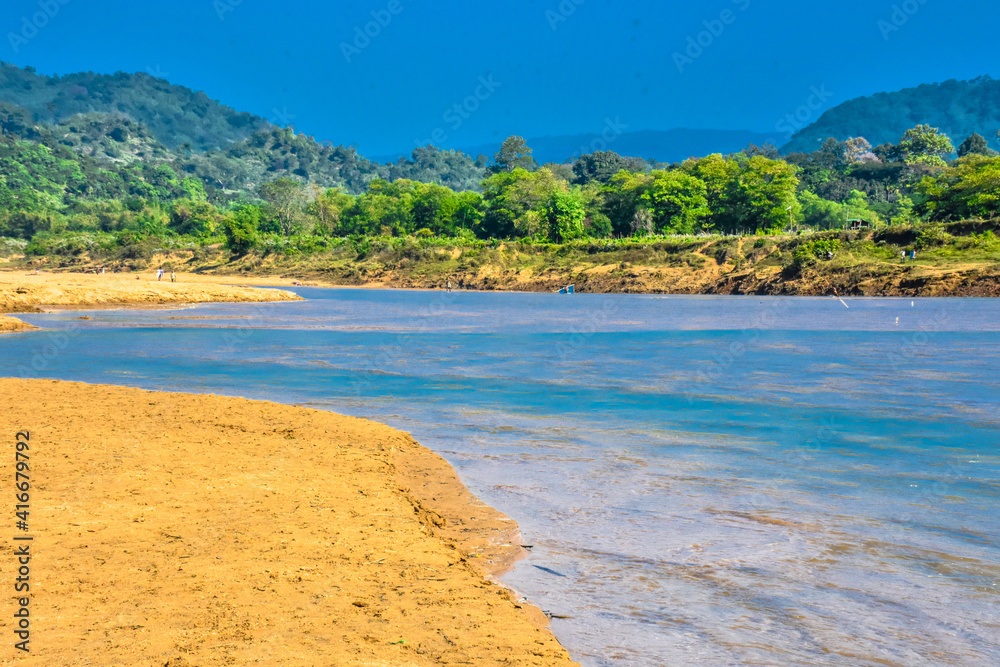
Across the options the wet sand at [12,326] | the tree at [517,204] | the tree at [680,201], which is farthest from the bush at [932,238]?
the wet sand at [12,326]

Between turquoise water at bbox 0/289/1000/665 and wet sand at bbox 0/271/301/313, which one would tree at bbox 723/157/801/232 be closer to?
wet sand at bbox 0/271/301/313

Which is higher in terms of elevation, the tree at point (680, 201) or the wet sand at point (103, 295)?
the tree at point (680, 201)

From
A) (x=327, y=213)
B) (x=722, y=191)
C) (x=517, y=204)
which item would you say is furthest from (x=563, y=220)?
(x=327, y=213)

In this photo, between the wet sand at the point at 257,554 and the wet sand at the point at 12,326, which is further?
the wet sand at the point at 12,326

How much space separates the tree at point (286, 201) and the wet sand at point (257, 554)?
163444 millimetres

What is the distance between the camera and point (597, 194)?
148 metres

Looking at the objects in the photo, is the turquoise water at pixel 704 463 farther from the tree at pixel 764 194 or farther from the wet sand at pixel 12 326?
the tree at pixel 764 194

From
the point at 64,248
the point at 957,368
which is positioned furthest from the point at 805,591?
the point at 64,248

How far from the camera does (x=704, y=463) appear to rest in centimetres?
1264

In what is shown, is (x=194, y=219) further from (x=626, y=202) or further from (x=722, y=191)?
(x=722, y=191)

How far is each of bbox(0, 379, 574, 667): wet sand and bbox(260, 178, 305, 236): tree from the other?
163444 millimetres

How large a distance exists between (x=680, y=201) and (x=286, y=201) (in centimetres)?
9704

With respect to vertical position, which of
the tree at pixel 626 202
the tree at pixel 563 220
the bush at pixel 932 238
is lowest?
the bush at pixel 932 238

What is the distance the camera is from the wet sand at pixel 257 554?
5.66 metres
